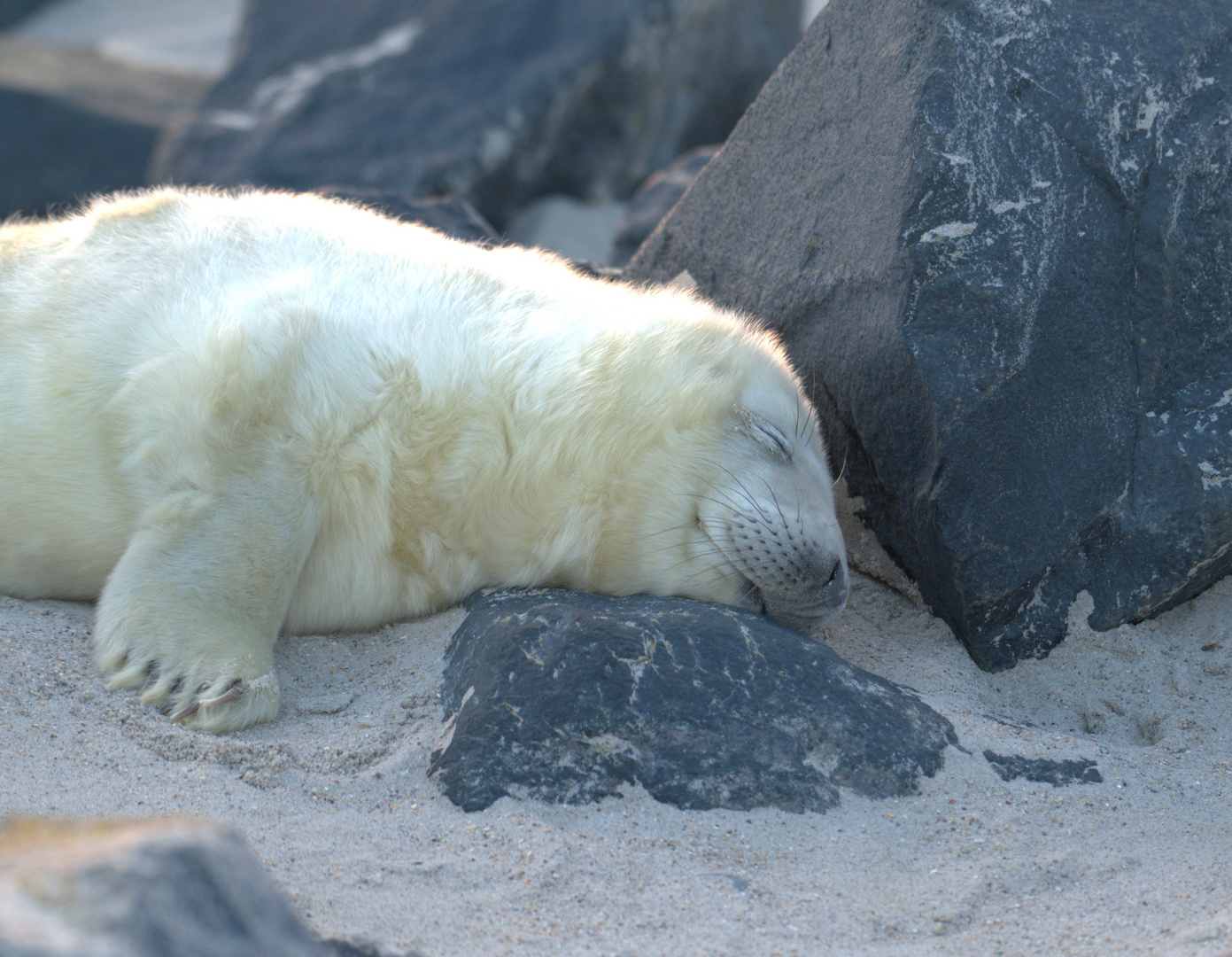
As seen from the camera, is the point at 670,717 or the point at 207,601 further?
the point at 207,601

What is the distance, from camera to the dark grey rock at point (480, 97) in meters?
8.09

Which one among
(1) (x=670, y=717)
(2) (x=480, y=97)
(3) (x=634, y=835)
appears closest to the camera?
(3) (x=634, y=835)

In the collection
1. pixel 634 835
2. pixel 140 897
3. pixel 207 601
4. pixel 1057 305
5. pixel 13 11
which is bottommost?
pixel 13 11

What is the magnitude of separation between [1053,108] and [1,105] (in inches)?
372

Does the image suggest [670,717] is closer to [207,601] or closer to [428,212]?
[207,601]

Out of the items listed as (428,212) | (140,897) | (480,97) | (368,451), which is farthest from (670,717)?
(480,97)

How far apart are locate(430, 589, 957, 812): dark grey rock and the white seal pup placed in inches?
12.8

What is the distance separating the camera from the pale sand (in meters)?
1.86

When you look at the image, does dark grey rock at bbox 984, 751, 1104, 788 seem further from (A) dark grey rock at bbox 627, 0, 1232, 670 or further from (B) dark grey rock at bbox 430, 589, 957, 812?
(A) dark grey rock at bbox 627, 0, 1232, 670

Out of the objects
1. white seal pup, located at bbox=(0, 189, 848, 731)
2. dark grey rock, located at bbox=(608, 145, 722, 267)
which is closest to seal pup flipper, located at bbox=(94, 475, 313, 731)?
white seal pup, located at bbox=(0, 189, 848, 731)

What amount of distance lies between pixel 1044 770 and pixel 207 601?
74.5 inches

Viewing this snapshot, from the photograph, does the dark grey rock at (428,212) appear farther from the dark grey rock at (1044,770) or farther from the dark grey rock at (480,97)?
the dark grey rock at (1044,770)

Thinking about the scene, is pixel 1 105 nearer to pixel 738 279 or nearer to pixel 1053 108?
pixel 738 279

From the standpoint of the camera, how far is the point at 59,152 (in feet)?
31.3
